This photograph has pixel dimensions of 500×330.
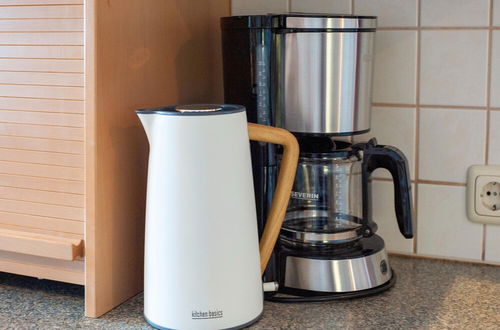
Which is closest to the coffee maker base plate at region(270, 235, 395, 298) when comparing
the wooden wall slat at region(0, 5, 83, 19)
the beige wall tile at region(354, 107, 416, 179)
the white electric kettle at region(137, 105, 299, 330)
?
the white electric kettle at region(137, 105, 299, 330)

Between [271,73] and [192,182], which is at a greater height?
[271,73]

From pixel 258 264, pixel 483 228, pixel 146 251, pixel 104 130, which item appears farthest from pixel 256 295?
pixel 483 228

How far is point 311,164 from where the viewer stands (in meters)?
1.05

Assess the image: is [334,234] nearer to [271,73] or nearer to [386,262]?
[386,262]

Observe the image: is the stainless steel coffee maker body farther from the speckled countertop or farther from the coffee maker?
the speckled countertop

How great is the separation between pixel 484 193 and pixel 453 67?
202 millimetres

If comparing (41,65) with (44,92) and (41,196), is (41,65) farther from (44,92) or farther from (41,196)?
(41,196)

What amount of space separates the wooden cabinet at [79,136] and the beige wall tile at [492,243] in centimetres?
54

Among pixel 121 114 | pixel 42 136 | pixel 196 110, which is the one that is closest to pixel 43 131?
pixel 42 136

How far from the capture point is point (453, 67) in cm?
115

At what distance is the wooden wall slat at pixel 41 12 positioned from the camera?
0.93m

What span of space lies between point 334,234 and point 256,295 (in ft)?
0.54

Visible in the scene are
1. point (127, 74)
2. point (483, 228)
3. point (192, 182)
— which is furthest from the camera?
point (483, 228)

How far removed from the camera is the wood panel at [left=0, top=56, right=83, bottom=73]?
94 centimetres
